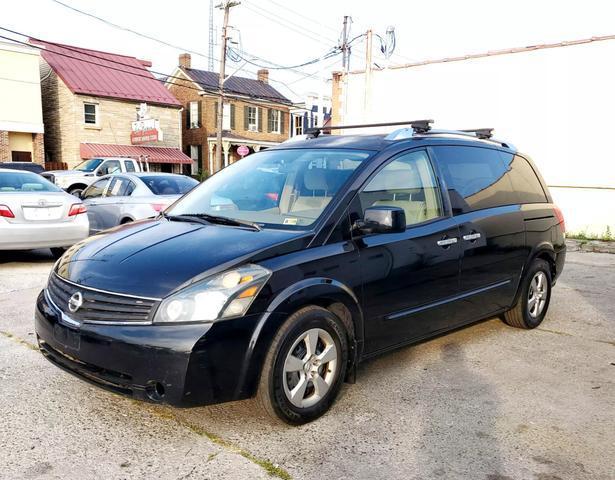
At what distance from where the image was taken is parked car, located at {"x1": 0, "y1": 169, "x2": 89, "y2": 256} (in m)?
7.70

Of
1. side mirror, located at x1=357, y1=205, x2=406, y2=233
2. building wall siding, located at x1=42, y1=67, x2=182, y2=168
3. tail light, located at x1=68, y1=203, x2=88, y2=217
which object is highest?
building wall siding, located at x1=42, y1=67, x2=182, y2=168

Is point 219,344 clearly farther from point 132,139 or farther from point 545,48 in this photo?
point 132,139

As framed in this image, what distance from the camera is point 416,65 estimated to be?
1661cm

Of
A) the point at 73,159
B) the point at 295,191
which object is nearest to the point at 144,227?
the point at 295,191

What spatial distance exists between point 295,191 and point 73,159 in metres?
27.7

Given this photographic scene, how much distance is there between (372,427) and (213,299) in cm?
124

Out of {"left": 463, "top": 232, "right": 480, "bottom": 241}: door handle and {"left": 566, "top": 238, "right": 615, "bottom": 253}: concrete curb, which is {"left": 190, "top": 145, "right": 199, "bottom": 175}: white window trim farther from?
{"left": 463, "top": 232, "right": 480, "bottom": 241}: door handle

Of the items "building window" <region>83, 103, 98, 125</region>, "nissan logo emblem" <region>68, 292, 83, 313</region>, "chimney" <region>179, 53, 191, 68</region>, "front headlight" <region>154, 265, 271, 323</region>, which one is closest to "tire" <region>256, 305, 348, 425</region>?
"front headlight" <region>154, 265, 271, 323</region>

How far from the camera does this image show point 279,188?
159 inches

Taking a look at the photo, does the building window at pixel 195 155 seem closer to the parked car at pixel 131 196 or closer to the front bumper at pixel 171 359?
the parked car at pixel 131 196

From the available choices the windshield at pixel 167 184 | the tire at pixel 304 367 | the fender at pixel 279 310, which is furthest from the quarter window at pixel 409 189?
the windshield at pixel 167 184

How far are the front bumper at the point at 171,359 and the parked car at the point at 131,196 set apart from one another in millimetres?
6085

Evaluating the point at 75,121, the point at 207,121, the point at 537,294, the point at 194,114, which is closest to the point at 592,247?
the point at 537,294

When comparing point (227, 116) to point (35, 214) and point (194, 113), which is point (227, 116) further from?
point (35, 214)
